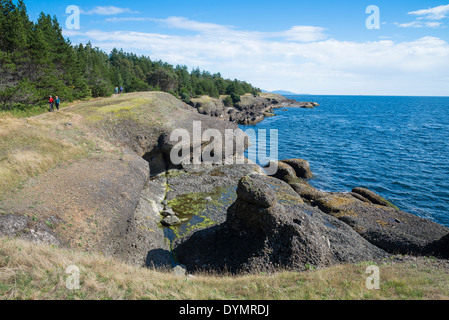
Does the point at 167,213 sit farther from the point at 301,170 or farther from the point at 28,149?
the point at 301,170

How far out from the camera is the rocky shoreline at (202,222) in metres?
18.7

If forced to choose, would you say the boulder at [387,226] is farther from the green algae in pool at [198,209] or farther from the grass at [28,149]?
the grass at [28,149]

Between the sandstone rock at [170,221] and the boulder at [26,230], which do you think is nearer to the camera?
the boulder at [26,230]

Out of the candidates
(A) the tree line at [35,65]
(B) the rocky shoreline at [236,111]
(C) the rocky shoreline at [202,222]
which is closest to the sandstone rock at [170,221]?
(C) the rocky shoreline at [202,222]

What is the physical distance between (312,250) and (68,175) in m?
23.9

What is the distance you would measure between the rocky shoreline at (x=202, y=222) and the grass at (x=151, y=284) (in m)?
5.04

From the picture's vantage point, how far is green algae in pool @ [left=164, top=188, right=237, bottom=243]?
90.4ft

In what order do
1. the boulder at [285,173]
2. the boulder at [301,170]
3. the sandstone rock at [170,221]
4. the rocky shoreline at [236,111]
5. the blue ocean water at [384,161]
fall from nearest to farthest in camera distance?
the sandstone rock at [170,221], the blue ocean water at [384,161], the boulder at [285,173], the boulder at [301,170], the rocky shoreline at [236,111]

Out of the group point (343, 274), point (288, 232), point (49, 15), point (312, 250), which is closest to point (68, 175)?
point (288, 232)

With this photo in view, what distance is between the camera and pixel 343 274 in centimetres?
1421

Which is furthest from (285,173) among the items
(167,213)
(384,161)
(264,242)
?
(384,161)

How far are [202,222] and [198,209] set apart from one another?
2992 millimetres

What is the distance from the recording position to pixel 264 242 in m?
19.4

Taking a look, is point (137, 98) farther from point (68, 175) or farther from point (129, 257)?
point (129, 257)
